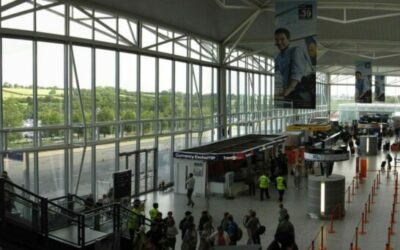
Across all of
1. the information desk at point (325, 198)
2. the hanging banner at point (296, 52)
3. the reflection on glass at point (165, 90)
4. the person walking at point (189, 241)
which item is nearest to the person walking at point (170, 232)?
the person walking at point (189, 241)

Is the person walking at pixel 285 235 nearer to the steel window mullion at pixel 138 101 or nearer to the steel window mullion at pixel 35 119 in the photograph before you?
the steel window mullion at pixel 35 119

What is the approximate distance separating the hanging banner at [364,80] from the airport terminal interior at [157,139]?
7982mm

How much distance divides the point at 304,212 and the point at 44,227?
11559 mm

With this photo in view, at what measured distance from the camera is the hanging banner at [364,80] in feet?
131

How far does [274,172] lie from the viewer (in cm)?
2636

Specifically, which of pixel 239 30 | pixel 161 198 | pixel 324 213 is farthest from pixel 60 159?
pixel 239 30

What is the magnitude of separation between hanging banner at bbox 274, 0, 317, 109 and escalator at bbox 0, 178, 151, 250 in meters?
9.20

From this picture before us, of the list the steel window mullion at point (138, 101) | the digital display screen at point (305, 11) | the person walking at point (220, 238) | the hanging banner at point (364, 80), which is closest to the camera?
the person walking at point (220, 238)

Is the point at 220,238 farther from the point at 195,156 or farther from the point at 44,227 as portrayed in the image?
the point at 195,156

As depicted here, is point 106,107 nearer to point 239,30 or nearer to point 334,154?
point 334,154

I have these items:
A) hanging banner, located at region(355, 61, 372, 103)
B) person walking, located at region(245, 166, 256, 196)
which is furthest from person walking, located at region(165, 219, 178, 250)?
hanging banner, located at region(355, 61, 372, 103)

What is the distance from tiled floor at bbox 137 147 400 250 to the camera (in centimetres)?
1537

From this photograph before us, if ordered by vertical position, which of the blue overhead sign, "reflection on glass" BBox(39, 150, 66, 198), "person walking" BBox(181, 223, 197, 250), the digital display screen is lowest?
"person walking" BBox(181, 223, 197, 250)

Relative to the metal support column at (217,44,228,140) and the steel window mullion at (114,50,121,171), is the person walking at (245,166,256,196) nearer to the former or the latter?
the steel window mullion at (114,50,121,171)
